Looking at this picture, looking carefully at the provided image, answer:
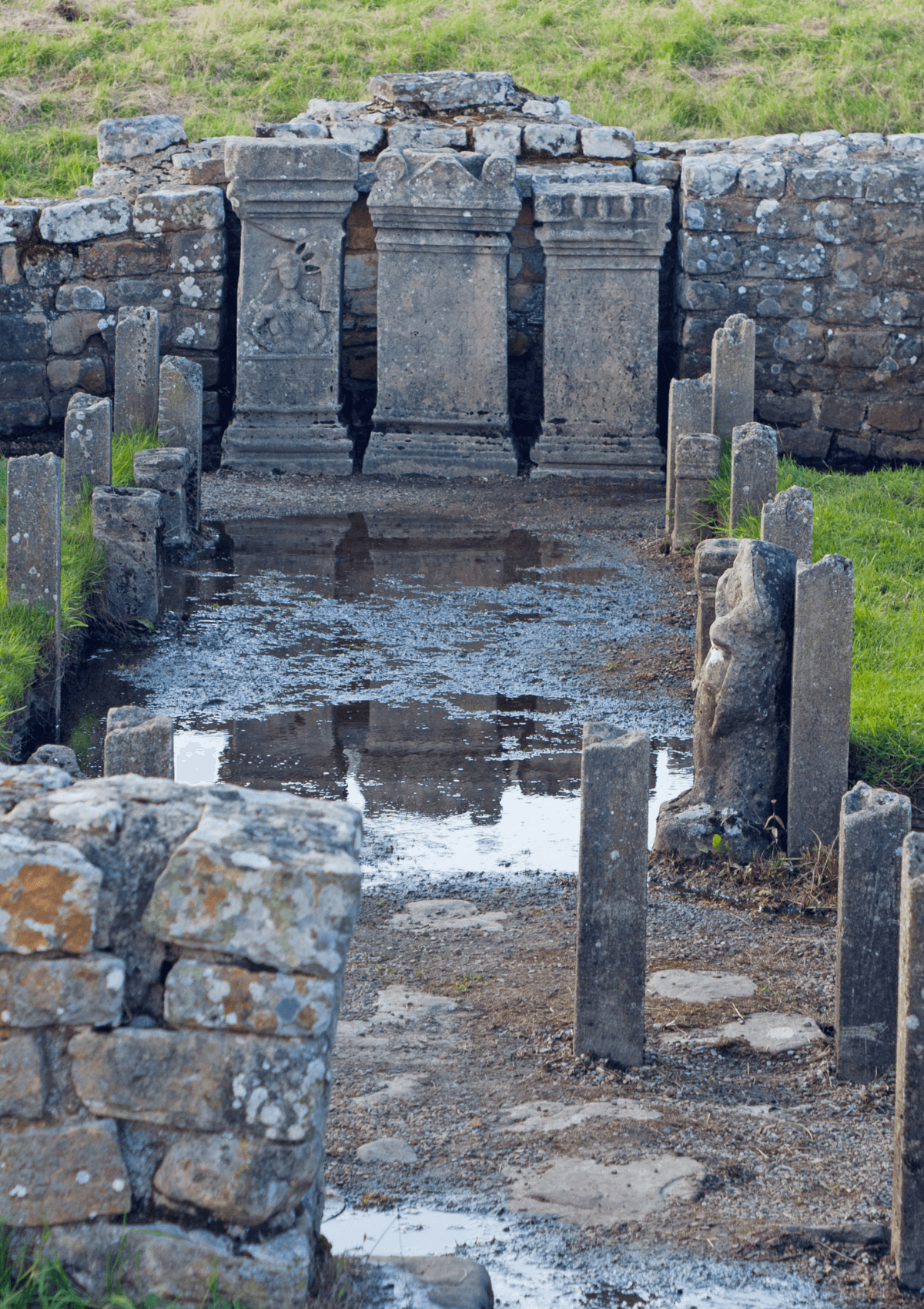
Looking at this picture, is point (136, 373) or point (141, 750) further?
point (136, 373)

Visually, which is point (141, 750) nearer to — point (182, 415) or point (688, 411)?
point (182, 415)

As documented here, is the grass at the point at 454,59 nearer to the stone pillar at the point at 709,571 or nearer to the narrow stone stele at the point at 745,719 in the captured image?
the stone pillar at the point at 709,571

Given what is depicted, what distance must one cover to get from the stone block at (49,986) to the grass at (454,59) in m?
12.4

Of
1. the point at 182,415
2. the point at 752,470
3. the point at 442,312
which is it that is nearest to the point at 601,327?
the point at 442,312

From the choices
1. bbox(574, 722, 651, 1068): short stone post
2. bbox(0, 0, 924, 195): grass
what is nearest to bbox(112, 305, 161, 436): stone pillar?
bbox(0, 0, 924, 195): grass

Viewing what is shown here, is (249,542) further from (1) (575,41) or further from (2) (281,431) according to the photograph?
(1) (575,41)

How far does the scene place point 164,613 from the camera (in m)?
8.02

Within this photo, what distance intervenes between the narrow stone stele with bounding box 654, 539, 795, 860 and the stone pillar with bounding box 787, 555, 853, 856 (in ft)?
0.36

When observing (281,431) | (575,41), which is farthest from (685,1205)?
(575,41)

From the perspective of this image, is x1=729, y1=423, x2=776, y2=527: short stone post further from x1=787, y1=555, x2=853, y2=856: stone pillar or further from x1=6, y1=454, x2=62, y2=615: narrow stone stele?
x1=6, y1=454, x2=62, y2=615: narrow stone stele

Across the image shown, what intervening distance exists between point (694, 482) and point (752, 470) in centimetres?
131

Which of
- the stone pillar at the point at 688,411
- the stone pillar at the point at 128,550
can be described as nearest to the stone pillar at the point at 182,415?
the stone pillar at the point at 128,550

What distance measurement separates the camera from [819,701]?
5086mm

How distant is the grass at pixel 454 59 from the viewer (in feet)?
46.6
